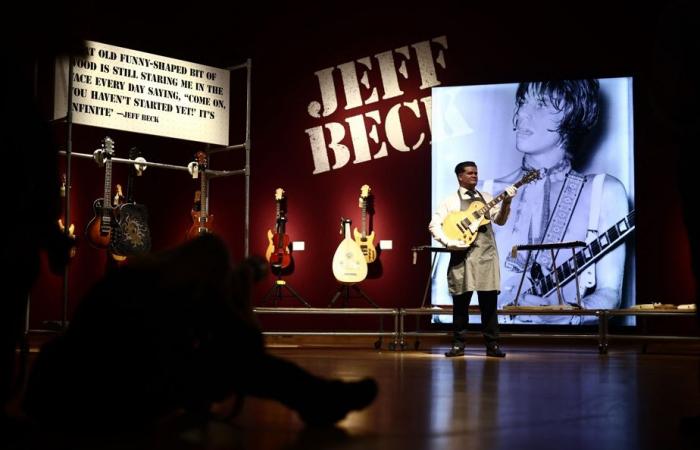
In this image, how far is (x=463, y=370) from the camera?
4.76 metres

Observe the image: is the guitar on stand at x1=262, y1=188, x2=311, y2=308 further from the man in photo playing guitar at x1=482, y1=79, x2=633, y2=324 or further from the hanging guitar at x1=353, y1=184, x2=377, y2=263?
the man in photo playing guitar at x1=482, y1=79, x2=633, y2=324

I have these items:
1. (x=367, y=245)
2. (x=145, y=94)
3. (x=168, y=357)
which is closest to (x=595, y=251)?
(x=367, y=245)

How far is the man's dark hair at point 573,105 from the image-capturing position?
835cm

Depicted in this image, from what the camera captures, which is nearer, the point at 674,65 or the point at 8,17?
the point at 8,17

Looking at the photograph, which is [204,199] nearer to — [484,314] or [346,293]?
[346,293]

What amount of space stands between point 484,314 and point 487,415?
385 cm

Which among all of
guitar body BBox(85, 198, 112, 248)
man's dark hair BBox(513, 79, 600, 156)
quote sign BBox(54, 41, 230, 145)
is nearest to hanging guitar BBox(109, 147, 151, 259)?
guitar body BBox(85, 198, 112, 248)

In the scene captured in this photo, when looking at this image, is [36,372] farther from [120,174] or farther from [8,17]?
[120,174]

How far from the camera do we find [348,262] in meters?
8.82

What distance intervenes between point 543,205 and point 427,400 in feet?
18.5

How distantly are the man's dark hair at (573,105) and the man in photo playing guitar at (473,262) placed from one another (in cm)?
218

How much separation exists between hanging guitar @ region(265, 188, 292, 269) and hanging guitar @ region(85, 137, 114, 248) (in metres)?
1.77

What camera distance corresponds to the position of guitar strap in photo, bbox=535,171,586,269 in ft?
27.2

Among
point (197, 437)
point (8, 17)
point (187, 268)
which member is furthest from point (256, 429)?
point (8, 17)
